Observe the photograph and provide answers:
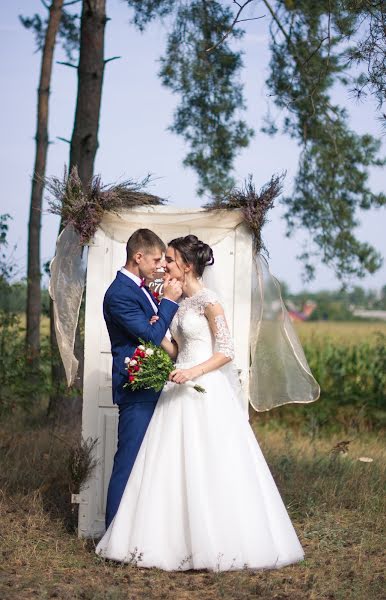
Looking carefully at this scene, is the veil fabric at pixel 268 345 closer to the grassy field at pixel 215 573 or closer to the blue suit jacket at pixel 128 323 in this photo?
the blue suit jacket at pixel 128 323

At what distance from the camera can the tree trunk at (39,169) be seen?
46.0 ft

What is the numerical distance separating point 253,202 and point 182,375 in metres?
→ 1.57

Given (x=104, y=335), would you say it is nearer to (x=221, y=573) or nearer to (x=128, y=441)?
(x=128, y=441)

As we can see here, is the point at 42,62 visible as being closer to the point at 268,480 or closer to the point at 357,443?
the point at 357,443

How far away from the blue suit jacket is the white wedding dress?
0.59ft

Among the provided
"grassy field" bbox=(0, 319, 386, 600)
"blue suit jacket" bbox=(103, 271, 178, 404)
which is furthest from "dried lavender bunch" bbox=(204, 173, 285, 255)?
"grassy field" bbox=(0, 319, 386, 600)

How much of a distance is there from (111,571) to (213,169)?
6.94 m

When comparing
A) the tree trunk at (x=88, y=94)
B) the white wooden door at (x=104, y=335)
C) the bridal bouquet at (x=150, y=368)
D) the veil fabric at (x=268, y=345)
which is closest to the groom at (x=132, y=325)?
the bridal bouquet at (x=150, y=368)

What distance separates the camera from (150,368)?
19.1ft

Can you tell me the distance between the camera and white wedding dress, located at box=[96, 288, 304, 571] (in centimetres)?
571

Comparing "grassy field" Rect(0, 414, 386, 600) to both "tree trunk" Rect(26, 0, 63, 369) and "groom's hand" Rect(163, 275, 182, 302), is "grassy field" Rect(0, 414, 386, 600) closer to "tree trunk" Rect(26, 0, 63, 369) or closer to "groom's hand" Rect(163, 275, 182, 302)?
"groom's hand" Rect(163, 275, 182, 302)

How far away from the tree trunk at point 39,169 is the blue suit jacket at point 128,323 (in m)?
7.49

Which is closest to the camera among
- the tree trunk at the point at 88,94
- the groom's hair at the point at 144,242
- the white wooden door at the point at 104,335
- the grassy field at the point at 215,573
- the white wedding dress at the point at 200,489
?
the grassy field at the point at 215,573

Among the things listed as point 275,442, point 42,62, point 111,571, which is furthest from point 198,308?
point 42,62
